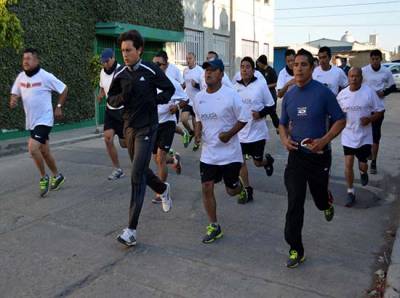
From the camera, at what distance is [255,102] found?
21.4ft

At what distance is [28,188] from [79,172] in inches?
44.4

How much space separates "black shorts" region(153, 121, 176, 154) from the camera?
6506mm

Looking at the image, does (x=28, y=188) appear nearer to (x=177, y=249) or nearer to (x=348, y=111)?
(x=177, y=249)

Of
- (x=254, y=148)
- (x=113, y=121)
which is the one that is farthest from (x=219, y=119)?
(x=113, y=121)

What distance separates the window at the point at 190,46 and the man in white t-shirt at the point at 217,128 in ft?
47.6

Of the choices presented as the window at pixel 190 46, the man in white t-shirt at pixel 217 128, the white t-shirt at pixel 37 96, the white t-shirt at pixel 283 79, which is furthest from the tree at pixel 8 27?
the window at pixel 190 46

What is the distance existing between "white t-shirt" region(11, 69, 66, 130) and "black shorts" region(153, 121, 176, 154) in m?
1.53

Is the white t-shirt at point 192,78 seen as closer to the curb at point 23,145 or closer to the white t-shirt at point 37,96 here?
the curb at point 23,145

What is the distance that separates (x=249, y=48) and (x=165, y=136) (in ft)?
65.2

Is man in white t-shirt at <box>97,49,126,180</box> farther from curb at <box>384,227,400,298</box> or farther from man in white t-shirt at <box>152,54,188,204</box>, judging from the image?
curb at <box>384,227,400,298</box>

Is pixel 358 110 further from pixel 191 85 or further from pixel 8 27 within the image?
pixel 8 27

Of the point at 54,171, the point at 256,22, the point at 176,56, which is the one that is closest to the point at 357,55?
the point at 256,22

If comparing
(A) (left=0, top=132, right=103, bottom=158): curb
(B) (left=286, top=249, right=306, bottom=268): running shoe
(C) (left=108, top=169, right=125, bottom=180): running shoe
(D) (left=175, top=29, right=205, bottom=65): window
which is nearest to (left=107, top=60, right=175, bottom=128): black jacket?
(B) (left=286, top=249, right=306, bottom=268): running shoe

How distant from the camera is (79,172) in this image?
27.1ft
